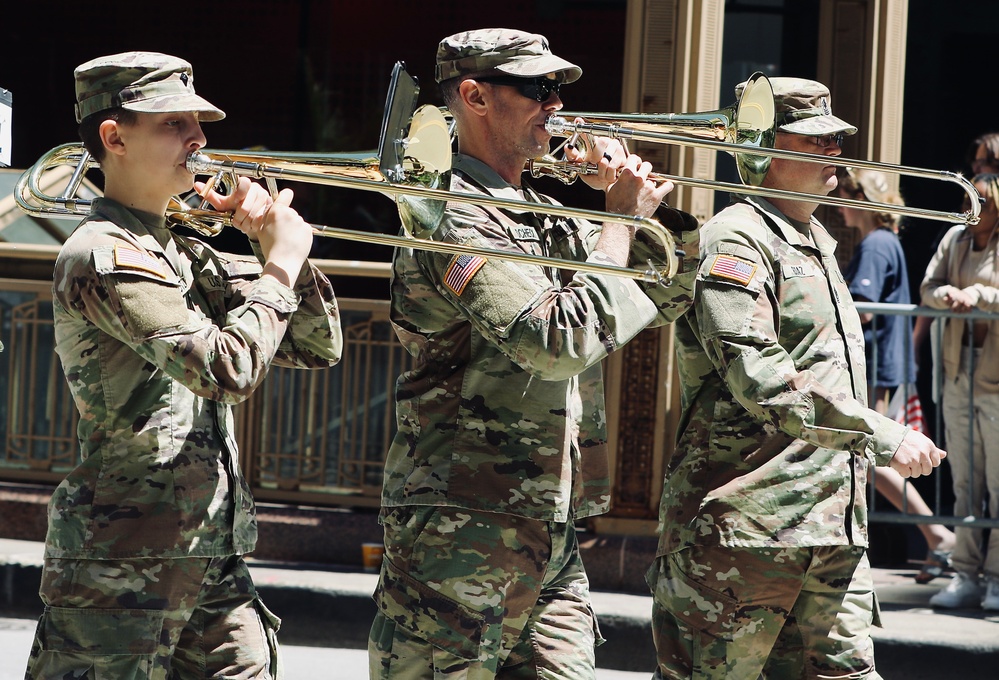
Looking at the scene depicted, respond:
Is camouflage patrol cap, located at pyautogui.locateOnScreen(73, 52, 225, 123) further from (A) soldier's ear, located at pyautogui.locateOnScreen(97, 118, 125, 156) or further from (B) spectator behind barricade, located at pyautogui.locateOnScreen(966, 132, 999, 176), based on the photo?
(B) spectator behind barricade, located at pyautogui.locateOnScreen(966, 132, 999, 176)

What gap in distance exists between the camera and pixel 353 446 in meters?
7.12

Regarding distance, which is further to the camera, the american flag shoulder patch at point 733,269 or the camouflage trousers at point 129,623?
the american flag shoulder patch at point 733,269

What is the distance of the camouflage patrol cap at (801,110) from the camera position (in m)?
4.09

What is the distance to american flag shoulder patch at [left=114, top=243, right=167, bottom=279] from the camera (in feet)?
9.80

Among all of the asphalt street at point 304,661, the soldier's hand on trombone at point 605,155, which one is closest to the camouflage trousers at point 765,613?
the soldier's hand on trombone at point 605,155

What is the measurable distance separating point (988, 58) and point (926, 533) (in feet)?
10.3

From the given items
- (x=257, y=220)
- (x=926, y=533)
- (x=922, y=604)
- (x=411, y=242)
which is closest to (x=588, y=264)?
(x=411, y=242)

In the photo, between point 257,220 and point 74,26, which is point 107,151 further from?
point 74,26

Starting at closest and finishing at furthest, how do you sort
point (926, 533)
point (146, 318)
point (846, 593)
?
1. point (146, 318)
2. point (846, 593)
3. point (926, 533)

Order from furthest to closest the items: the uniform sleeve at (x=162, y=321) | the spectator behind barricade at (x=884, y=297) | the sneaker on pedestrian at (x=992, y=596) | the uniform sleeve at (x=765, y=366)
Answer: the spectator behind barricade at (x=884, y=297)
the sneaker on pedestrian at (x=992, y=596)
the uniform sleeve at (x=765, y=366)
the uniform sleeve at (x=162, y=321)

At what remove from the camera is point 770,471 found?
12.4ft

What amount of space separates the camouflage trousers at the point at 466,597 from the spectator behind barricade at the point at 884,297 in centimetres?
340

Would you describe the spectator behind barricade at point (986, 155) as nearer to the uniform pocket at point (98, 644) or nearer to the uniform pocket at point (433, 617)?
the uniform pocket at point (433, 617)

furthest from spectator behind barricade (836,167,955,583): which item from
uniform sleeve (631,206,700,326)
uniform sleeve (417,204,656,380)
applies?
uniform sleeve (417,204,656,380)
